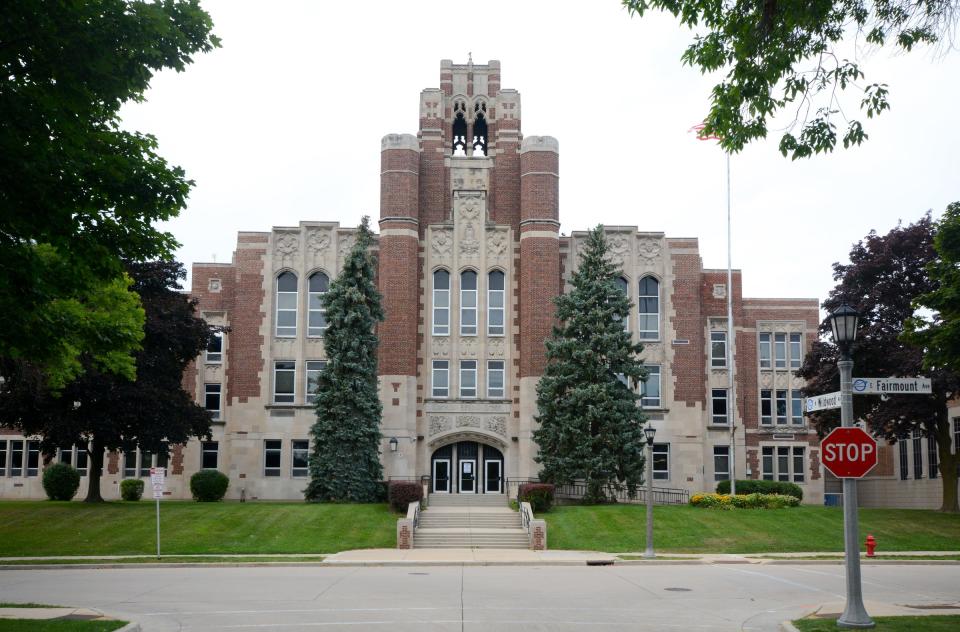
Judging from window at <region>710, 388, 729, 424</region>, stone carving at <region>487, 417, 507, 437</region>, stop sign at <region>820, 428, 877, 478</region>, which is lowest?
stop sign at <region>820, 428, 877, 478</region>

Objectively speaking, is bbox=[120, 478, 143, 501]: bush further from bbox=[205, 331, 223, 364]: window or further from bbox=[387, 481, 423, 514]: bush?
bbox=[387, 481, 423, 514]: bush

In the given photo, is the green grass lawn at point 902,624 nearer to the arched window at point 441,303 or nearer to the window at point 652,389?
the window at point 652,389

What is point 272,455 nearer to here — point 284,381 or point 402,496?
point 284,381

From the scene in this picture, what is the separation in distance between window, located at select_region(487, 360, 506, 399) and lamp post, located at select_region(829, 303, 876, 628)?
33.5m

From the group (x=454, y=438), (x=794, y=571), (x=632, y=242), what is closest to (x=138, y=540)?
(x=454, y=438)

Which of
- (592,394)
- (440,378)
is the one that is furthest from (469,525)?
(440,378)

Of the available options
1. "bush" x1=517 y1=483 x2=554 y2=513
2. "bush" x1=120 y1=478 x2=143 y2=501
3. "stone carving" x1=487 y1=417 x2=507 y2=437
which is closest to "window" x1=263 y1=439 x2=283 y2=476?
"bush" x1=120 y1=478 x2=143 y2=501

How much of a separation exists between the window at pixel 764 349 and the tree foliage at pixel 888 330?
11.2m

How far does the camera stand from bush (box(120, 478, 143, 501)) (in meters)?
49.1

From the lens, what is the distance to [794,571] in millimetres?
27453

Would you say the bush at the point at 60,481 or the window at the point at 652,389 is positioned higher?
the window at the point at 652,389

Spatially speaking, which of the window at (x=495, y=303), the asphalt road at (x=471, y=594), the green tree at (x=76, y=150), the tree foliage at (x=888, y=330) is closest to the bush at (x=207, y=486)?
the window at (x=495, y=303)

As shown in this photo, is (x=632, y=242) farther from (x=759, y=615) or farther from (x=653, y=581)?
(x=759, y=615)

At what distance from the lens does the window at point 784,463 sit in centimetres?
5372
